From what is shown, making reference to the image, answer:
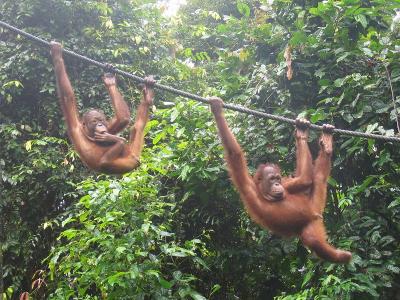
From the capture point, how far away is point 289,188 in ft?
12.2

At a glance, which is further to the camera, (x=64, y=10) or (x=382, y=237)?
(x=64, y=10)

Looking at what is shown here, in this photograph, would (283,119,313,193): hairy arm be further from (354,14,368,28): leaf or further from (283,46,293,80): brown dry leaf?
(354,14,368,28): leaf

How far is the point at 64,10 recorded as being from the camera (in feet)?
24.8

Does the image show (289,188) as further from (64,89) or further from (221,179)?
(64,89)

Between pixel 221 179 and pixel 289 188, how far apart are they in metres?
1.21

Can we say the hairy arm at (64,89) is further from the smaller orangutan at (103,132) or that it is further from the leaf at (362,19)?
the leaf at (362,19)

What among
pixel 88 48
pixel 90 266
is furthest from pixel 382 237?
pixel 88 48

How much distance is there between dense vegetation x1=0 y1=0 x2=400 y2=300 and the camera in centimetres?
407

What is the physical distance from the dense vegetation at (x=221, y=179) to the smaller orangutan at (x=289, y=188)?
470 mm

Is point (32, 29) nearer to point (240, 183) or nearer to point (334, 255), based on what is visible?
point (240, 183)

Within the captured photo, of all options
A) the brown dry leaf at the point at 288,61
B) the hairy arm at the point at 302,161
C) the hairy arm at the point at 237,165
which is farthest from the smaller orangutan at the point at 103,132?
the brown dry leaf at the point at 288,61

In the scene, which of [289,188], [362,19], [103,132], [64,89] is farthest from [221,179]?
[362,19]

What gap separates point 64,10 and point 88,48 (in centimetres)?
73

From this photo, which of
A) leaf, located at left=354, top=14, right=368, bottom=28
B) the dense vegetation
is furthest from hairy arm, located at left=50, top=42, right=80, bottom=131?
leaf, located at left=354, top=14, right=368, bottom=28
